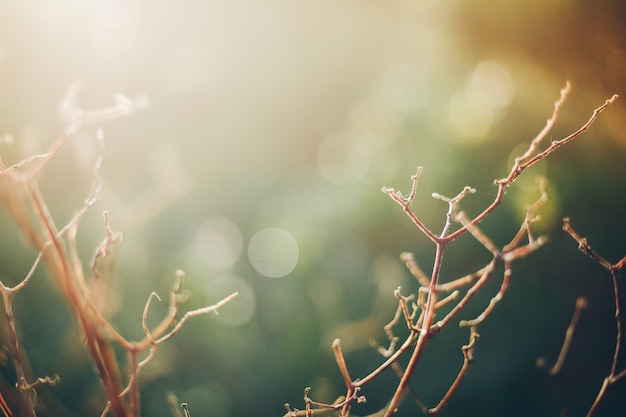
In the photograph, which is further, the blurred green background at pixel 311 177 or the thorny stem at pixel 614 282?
the blurred green background at pixel 311 177

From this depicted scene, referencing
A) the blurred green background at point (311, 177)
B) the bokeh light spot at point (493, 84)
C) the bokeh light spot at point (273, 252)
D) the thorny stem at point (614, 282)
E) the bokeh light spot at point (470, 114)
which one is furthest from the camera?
the bokeh light spot at point (273, 252)

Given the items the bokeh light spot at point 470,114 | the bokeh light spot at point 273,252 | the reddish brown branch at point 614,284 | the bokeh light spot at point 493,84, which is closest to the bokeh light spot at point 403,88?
the bokeh light spot at point 470,114

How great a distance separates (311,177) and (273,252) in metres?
0.68

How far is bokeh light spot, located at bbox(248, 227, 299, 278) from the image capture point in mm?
3355

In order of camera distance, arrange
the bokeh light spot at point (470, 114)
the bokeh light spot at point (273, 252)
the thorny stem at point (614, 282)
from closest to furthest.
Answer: the thorny stem at point (614, 282) → the bokeh light spot at point (470, 114) → the bokeh light spot at point (273, 252)

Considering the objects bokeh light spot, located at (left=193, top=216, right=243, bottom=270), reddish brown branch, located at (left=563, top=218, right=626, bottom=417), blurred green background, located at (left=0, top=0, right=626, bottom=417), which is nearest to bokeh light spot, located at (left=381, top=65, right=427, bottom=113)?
blurred green background, located at (left=0, top=0, right=626, bottom=417)

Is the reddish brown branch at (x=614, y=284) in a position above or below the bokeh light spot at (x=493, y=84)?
below

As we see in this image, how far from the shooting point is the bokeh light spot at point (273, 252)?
11.0 ft

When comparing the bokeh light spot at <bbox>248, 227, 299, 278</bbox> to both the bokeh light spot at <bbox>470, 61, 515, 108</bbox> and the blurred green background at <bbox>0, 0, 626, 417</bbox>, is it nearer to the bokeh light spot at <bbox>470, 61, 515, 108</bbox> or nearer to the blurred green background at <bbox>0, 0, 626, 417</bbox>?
the blurred green background at <bbox>0, 0, 626, 417</bbox>

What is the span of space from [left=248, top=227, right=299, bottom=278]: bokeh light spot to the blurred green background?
0.6 inches

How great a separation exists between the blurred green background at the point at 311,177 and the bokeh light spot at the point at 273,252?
0.02 m

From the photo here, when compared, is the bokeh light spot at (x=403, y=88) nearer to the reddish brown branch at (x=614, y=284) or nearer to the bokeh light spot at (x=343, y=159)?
the bokeh light spot at (x=343, y=159)

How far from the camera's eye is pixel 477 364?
9.95 ft

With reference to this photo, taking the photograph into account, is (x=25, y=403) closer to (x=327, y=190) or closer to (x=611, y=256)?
(x=327, y=190)
